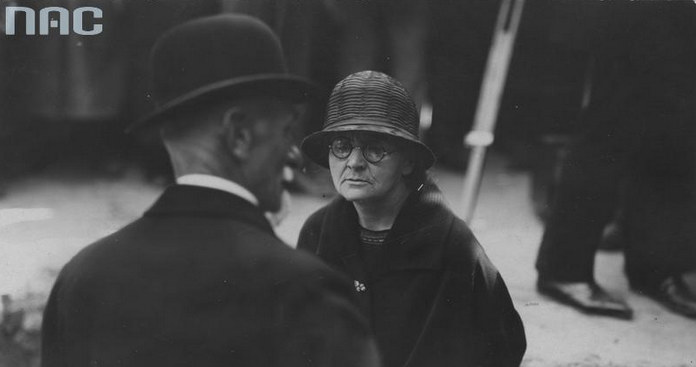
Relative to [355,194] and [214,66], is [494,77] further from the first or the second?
[214,66]

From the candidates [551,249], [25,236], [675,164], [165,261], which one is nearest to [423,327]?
[551,249]

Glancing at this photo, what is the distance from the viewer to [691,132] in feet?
11.0

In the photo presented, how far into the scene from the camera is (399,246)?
2812 mm

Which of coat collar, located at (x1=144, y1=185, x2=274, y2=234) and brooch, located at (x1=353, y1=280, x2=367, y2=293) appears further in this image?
brooch, located at (x1=353, y1=280, x2=367, y2=293)

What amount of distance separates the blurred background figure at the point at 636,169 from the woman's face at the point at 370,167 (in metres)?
0.91

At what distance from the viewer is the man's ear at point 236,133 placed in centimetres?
228

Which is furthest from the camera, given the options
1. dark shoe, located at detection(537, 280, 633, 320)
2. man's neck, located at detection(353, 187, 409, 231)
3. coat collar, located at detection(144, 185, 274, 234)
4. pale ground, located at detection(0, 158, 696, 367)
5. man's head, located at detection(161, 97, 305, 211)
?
dark shoe, located at detection(537, 280, 633, 320)

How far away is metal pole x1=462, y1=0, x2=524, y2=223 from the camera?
321cm

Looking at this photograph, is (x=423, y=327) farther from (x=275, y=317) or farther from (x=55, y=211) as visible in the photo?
(x=55, y=211)

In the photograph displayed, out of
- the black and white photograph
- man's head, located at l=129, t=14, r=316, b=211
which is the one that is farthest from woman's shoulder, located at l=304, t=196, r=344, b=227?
man's head, located at l=129, t=14, r=316, b=211

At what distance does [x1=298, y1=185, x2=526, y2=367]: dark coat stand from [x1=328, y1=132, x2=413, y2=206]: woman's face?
0.12 metres

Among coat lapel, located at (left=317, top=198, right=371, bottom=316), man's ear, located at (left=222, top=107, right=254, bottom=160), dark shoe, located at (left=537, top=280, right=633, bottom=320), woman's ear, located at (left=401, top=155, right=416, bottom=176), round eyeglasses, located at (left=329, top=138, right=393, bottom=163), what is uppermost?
man's ear, located at (left=222, top=107, right=254, bottom=160)

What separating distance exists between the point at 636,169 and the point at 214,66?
6.87ft

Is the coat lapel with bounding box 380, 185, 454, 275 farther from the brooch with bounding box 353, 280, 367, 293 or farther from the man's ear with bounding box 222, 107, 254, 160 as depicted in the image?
the man's ear with bounding box 222, 107, 254, 160
